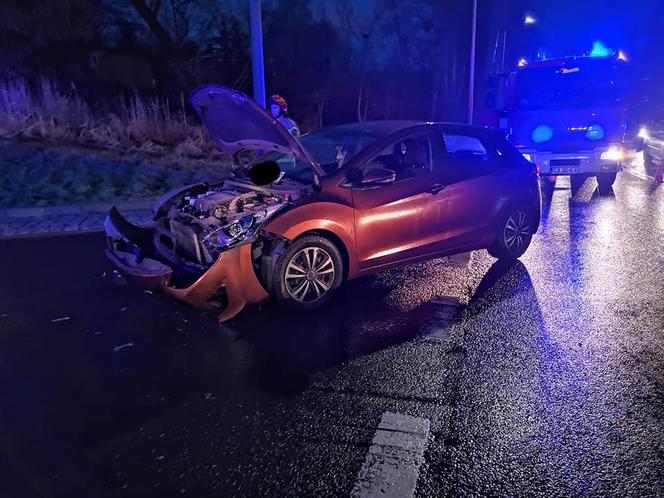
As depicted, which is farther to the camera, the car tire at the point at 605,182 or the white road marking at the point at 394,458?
the car tire at the point at 605,182

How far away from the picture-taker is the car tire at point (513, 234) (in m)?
5.70

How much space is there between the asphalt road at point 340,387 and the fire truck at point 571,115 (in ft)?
16.7

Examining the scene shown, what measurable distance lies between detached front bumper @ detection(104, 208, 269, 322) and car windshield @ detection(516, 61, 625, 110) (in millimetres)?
8736

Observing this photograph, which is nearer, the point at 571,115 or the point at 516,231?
the point at 516,231

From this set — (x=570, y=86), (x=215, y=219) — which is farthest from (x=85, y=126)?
(x=570, y=86)

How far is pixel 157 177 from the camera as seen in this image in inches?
411

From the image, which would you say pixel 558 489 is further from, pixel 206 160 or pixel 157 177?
pixel 206 160

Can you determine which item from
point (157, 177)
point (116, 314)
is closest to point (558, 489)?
point (116, 314)

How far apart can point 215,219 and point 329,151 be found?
147 centimetres

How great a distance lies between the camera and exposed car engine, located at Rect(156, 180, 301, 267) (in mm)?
4086

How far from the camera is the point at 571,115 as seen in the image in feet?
33.1

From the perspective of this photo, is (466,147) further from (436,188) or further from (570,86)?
(570,86)

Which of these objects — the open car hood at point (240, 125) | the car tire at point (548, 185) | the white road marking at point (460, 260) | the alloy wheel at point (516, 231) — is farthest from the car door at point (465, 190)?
the car tire at point (548, 185)

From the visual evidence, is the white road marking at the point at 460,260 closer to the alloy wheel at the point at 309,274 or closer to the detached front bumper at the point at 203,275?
the alloy wheel at the point at 309,274
